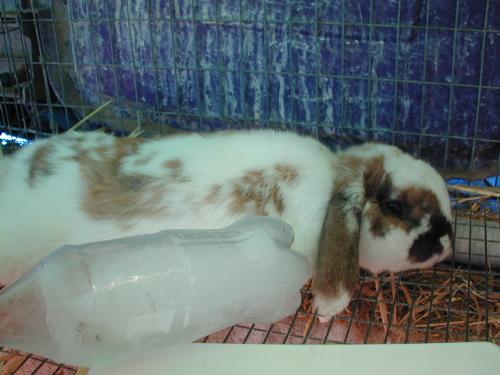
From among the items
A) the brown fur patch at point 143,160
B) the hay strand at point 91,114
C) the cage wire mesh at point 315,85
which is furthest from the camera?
the hay strand at point 91,114

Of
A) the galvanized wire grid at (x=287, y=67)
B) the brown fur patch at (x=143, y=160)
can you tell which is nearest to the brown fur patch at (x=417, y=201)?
the galvanized wire grid at (x=287, y=67)

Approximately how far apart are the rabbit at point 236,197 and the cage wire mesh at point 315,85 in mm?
266

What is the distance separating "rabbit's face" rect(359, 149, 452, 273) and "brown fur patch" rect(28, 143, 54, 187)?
928 mm

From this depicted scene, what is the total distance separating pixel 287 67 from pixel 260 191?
1.02 meters

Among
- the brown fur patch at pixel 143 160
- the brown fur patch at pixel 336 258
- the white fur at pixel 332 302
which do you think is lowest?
the white fur at pixel 332 302

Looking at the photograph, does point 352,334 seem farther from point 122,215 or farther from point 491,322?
point 122,215

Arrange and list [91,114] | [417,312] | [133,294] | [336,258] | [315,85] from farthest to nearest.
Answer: [91,114] < [315,85] < [417,312] < [336,258] < [133,294]

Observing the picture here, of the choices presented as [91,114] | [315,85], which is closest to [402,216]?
[315,85]

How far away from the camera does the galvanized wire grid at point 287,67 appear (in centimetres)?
231

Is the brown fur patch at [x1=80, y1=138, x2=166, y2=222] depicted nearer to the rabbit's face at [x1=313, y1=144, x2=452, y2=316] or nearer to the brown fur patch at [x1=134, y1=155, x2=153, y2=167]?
the brown fur patch at [x1=134, y1=155, x2=153, y2=167]

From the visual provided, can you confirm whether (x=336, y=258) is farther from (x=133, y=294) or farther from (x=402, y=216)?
(x=133, y=294)

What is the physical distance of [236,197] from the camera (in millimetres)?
1667

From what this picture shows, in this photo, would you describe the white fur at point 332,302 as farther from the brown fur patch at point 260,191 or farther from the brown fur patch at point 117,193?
the brown fur patch at point 117,193

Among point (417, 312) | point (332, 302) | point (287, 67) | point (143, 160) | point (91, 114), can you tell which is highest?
point (287, 67)
